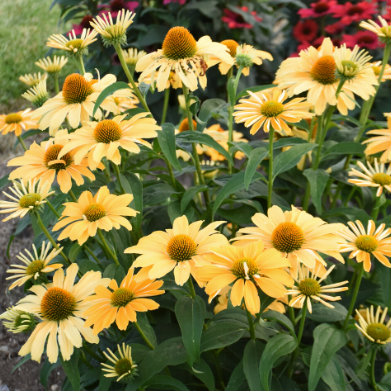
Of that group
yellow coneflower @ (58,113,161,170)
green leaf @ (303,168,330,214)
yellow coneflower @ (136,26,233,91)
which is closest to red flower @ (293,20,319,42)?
green leaf @ (303,168,330,214)

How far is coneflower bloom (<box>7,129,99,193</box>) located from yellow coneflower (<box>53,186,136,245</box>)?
7cm

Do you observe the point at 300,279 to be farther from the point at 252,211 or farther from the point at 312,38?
the point at 312,38

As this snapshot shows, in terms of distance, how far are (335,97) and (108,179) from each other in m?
0.71

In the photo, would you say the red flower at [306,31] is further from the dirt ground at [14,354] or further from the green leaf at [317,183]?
the dirt ground at [14,354]

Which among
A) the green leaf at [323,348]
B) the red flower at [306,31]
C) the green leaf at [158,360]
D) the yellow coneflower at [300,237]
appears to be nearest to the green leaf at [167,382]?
the green leaf at [158,360]

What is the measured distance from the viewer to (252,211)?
130 centimetres

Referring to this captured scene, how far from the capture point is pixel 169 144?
3.66ft

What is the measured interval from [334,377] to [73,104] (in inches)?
38.2

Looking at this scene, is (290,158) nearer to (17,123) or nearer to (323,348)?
(323,348)

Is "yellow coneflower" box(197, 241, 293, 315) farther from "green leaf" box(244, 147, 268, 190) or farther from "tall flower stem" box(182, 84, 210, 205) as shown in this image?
"tall flower stem" box(182, 84, 210, 205)

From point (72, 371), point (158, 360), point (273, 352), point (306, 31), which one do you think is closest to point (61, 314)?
point (72, 371)

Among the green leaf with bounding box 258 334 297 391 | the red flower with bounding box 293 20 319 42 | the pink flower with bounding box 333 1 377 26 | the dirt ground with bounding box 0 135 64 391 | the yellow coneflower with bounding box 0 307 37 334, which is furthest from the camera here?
the red flower with bounding box 293 20 319 42

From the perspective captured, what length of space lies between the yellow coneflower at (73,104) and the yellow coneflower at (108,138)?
7 cm

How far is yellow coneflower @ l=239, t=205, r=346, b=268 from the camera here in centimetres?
83
